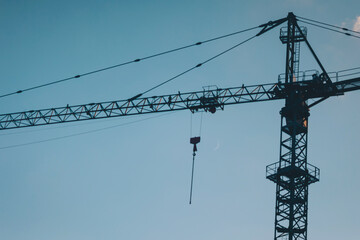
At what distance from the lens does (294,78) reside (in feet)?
191

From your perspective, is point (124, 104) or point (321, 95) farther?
point (124, 104)

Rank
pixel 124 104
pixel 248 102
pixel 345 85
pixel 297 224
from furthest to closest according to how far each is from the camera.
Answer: pixel 124 104 → pixel 248 102 → pixel 345 85 → pixel 297 224

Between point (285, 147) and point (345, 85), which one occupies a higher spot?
point (345, 85)

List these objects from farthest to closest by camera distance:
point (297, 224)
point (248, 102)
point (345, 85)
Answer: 1. point (248, 102)
2. point (345, 85)
3. point (297, 224)

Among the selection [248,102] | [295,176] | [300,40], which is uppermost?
[300,40]

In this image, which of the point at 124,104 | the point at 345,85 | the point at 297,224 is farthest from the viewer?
the point at 124,104

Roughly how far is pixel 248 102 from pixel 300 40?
25.4ft

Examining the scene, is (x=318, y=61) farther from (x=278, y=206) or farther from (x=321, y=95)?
(x=278, y=206)

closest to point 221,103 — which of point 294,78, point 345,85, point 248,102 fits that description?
point 248,102

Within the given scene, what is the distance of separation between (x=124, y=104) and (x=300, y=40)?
18.9 metres

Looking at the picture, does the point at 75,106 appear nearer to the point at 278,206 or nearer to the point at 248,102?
the point at 248,102

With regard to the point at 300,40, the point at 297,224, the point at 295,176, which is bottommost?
the point at 297,224

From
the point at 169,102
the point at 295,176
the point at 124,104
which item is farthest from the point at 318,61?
the point at 124,104

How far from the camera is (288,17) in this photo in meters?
60.5
